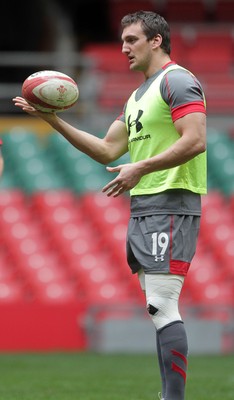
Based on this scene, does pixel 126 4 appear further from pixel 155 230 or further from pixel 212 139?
pixel 155 230

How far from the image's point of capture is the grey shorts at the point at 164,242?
19.4ft

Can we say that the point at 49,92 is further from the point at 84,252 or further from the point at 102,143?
the point at 84,252

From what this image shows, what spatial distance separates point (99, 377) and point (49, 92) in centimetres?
349

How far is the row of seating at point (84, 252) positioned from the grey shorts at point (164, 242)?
6.62 metres

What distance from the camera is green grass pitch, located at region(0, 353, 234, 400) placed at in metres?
7.43

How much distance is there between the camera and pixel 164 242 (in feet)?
19.5

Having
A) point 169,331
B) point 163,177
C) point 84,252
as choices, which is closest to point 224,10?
point 84,252

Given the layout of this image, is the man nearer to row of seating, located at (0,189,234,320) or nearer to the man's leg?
the man's leg

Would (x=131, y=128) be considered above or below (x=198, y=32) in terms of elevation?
below

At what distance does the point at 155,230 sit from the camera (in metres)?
5.99

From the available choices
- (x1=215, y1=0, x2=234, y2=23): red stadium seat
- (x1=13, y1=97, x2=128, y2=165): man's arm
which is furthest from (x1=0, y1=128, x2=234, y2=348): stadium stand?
→ (x1=13, y1=97, x2=128, y2=165): man's arm

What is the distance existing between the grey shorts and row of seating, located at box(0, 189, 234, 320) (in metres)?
6.62

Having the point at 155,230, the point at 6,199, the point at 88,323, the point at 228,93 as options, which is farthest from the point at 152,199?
the point at 228,93

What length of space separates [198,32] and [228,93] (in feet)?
4.88
